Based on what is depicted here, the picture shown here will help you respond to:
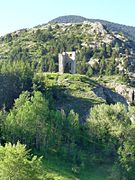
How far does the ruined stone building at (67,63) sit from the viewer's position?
162375 mm

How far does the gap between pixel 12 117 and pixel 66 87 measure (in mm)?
47406

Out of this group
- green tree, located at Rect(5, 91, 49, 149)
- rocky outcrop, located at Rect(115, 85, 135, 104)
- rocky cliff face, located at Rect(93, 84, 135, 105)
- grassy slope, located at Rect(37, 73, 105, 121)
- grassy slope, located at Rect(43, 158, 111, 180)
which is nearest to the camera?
grassy slope, located at Rect(43, 158, 111, 180)

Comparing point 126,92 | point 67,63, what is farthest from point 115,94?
point 67,63

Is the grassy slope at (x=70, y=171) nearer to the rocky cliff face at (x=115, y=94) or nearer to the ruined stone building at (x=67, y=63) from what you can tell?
the rocky cliff face at (x=115, y=94)

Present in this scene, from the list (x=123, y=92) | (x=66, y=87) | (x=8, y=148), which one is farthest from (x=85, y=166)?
(x=123, y=92)

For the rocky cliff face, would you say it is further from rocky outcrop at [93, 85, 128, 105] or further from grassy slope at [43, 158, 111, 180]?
grassy slope at [43, 158, 111, 180]

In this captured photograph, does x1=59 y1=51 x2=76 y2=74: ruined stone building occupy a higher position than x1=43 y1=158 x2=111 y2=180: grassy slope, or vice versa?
x1=59 y1=51 x2=76 y2=74: ruined stone building

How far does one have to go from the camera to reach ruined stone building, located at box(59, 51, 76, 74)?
16238cm

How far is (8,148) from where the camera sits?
210 ft

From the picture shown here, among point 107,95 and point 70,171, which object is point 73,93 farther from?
point 70,171

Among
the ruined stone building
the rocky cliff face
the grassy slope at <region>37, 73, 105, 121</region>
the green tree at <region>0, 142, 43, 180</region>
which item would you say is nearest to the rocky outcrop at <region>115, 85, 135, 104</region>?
the rocky cliff face

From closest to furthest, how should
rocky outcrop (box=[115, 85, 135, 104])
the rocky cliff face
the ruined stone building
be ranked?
the rocky cliff face → the ruined stone building → rocky outcrop (box=[115, 85, 135, 104])

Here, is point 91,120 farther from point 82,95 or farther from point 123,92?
point 123,92

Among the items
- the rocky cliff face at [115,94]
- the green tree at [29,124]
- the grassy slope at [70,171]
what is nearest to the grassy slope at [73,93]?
the rocky cliff face at [115,94]
